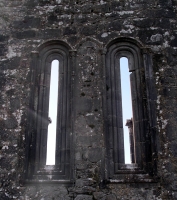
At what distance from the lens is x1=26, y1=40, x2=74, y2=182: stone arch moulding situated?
664 centimetres

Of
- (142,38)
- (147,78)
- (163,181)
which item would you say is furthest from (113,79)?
(163,181)

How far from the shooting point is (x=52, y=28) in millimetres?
8039

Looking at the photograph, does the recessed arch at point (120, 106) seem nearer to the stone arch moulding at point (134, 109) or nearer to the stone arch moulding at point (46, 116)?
the stone arch moulding at point (134, 109)

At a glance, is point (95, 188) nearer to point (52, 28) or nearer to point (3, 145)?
point (3, 145)

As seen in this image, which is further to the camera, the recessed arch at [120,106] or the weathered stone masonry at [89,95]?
the recessed arch at [120,106]

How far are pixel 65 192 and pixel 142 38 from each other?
423cm

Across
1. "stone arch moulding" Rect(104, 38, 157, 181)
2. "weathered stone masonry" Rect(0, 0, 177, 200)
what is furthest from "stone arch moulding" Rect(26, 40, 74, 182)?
"stone arch moulding" Rect(104, 38, 157, 181)

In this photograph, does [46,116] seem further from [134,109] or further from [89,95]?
[134,109]

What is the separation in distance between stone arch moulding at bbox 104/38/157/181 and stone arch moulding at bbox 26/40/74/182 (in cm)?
92

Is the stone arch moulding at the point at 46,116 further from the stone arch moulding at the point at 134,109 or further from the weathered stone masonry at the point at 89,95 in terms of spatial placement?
the stone arch moulding at the point at 134,109

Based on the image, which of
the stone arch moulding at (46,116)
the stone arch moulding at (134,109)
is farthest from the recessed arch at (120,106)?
the stone arch moulding at (46,116)

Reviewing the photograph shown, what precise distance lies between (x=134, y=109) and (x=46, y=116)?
211cm

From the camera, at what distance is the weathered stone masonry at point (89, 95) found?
6.36m

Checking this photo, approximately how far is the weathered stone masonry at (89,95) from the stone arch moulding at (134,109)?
0.02 m
